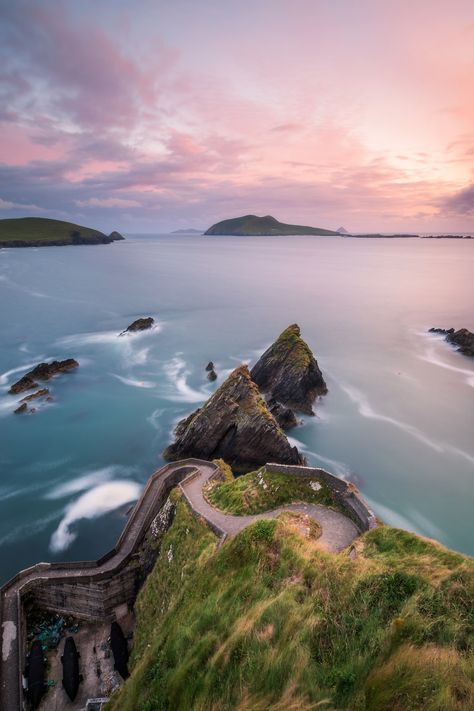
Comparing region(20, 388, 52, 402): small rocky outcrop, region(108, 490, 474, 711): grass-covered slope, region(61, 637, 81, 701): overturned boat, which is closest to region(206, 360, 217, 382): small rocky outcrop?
region(20, 388, 52, 402): small rocky outcrop

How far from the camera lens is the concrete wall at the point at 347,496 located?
19.9 m

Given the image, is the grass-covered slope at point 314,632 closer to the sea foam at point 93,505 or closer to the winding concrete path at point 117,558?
the winding concrete path at point 117,558

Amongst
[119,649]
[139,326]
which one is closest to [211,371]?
[139,326]

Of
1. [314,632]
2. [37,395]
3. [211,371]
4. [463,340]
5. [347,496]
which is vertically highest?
[314,632]

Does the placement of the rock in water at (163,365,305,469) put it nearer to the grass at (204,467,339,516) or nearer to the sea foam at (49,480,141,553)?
the sea foam at (49,480,141,553)

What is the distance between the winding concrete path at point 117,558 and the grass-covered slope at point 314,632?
3.84 metres

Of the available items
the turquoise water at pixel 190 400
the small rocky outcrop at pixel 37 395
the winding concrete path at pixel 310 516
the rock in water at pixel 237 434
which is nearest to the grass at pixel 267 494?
the winding concrete path at pixel 310 516

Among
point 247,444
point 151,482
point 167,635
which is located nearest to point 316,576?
point 167,635

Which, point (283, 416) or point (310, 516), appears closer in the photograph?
point (310, 516)

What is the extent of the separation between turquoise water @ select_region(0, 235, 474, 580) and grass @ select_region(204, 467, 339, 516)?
9.82 metres

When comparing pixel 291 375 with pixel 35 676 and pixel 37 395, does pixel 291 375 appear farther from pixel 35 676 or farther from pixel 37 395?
pixel 35 676

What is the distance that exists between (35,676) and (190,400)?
29.7 meters

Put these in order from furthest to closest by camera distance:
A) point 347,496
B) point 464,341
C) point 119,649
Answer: point 464,341, point 347,496, point 119,649

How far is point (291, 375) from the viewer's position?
4472 centimetres
